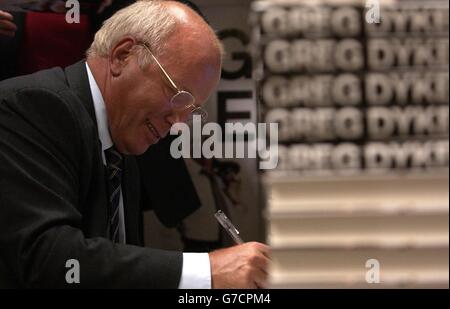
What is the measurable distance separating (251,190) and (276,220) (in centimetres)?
42

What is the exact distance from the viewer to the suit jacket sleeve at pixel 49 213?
972 mm

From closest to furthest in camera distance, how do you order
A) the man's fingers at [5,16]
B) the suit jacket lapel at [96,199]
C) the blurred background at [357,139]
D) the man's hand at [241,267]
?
the blurred background at [357,139], the man's hand at [241,267], the suit jacket lapel at [96,199], the man's fingers at [5,16]

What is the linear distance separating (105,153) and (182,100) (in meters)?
0.21

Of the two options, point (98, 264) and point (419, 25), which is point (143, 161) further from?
point (419, 25)

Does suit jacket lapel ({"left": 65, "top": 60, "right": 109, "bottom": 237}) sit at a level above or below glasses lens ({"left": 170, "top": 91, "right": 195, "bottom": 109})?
below

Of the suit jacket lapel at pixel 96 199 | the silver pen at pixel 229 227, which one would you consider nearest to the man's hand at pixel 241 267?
the silver pen at pixel 229 227

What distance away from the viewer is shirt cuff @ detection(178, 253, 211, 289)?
97 cm

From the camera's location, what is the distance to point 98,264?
38.4 inches

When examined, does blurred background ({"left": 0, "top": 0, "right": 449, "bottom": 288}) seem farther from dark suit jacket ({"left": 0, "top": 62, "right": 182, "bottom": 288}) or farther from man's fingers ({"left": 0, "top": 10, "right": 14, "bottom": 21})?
man's fingers ({"left": 0, "top": 10, "right": 14, "bottom": 21})

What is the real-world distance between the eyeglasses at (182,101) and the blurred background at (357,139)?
0.39m

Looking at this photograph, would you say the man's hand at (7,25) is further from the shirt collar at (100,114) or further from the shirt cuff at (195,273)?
the shirt cuff at (195,273)

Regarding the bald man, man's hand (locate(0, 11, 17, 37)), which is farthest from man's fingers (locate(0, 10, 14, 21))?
the bald man

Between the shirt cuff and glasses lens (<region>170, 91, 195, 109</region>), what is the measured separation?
1.12 feet
